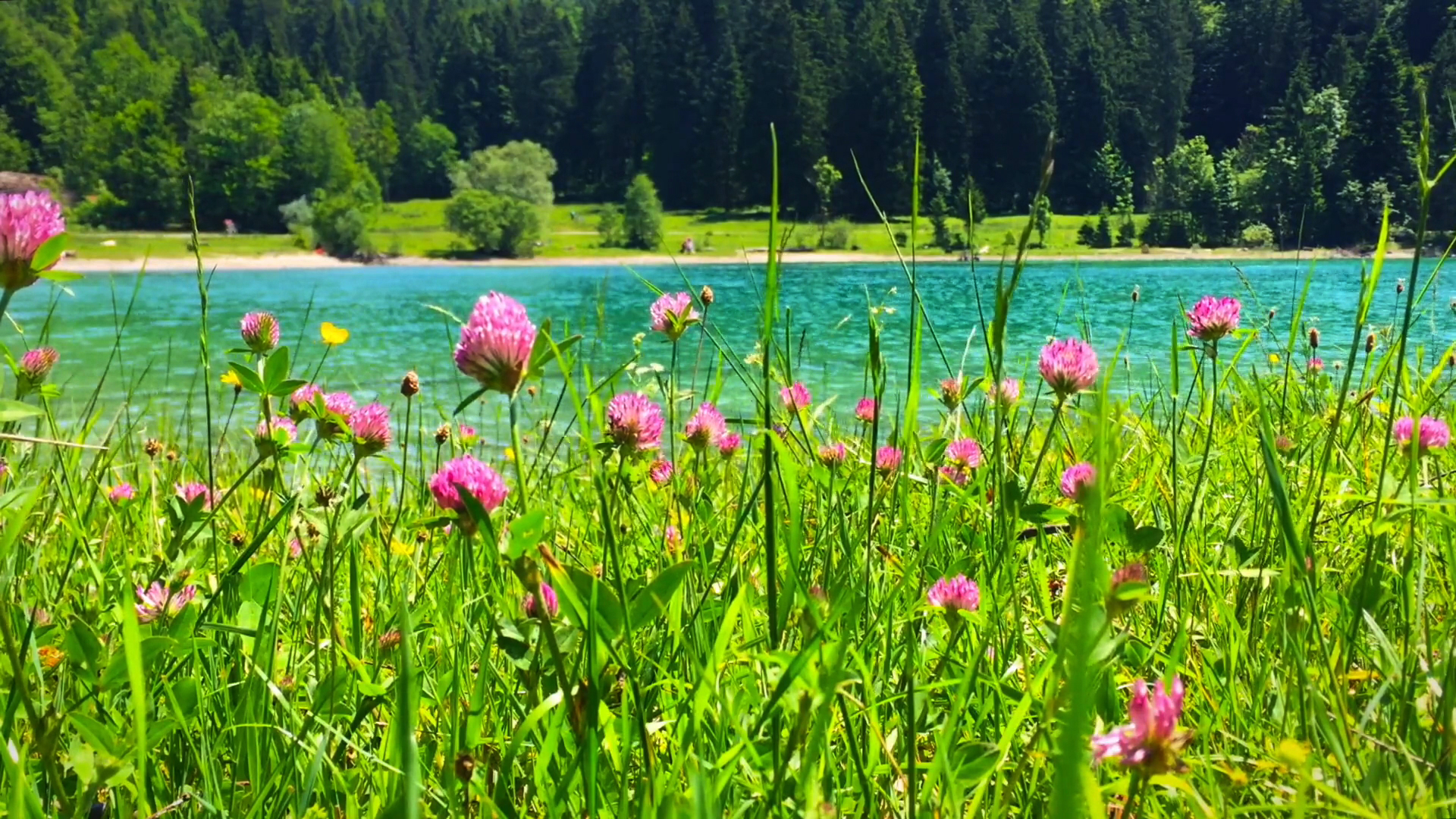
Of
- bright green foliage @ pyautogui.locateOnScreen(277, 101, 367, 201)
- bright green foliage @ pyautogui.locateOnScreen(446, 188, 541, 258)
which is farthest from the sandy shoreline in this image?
bright green foliage @ pyautogui.locateOnScreen(277, 101, 367, 201)

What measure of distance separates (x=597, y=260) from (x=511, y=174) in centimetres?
994

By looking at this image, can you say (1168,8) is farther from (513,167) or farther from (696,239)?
(513,167)

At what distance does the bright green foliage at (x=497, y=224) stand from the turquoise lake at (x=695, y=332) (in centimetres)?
570

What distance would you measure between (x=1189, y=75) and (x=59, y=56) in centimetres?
6100

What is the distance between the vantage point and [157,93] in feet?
172

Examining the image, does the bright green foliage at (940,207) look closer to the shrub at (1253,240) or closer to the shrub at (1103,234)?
the shrub at (1103,234)

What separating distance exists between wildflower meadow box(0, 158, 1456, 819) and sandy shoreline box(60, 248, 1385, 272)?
94.0ft

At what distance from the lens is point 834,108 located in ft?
148

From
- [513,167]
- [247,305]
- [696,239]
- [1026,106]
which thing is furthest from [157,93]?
[1026,106]

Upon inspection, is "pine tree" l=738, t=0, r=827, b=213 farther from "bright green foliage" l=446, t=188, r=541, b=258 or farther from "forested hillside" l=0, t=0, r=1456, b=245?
"bright green foliage" l=446, t=188, r=541, b=258

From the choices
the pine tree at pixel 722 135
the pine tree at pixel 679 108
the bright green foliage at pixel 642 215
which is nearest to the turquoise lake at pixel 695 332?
the bright green foliage at pixel 642 215

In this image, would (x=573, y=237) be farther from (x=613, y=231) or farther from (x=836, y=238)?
(x=836, y=238)

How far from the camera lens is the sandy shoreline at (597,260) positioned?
31656mm

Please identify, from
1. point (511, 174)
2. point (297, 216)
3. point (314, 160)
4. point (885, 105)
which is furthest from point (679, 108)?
point (297, 216)
